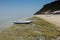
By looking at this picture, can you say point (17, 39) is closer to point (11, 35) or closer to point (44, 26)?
point (11, 35)

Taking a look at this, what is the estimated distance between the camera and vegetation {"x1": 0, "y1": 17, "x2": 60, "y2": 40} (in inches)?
226

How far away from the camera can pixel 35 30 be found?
20.5 feet

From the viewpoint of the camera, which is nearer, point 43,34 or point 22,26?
point 43,34

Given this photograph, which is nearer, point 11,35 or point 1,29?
point 11,35

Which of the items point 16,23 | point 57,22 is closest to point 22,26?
point 16,23

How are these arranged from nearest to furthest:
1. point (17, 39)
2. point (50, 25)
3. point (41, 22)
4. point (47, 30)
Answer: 1. point (17, 39)
2. point (47, 30)
3. point (50, 25)
4. point (41, 22)

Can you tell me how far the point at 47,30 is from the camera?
20.2 feet

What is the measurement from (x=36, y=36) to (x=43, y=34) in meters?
0.26

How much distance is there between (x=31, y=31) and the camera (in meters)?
6.15

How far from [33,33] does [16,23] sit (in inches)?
57.4

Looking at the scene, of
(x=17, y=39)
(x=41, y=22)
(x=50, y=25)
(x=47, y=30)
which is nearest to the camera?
(x=17, y=39)

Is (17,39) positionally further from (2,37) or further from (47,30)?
(47,30)

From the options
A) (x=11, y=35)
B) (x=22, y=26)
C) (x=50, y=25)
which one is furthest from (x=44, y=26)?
(x=11, y=35)

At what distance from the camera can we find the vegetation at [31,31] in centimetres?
575
